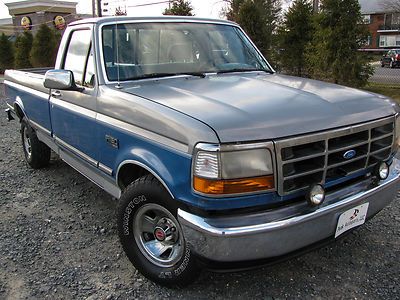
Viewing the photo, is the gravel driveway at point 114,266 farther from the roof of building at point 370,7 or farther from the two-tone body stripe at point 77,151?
the roof of building at point 370,7

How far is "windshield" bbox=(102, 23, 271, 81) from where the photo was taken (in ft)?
11.4

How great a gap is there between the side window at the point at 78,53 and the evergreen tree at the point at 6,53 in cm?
2278

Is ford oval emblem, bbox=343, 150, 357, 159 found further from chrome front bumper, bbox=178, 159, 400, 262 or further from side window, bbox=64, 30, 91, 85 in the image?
side window, bbox=64, 30, 91, 85

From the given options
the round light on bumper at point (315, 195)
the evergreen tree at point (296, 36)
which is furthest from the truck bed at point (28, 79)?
the evergreen tree at point (296, 36)

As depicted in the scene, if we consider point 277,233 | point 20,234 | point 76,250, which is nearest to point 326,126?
point 277,233

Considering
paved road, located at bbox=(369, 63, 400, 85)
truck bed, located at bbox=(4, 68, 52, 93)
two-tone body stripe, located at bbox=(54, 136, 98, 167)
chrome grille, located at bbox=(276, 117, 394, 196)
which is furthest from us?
paved road, located at bbox=(369, 63, 400, 85)

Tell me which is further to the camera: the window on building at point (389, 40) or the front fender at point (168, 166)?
the window on building at point (389, 40)

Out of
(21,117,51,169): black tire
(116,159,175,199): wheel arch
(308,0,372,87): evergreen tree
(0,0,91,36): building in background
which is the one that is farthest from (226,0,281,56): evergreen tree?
(0,0,91,36): building in background

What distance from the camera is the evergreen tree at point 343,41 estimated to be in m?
10.0

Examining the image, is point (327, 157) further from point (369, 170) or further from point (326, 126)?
point (369, 170)

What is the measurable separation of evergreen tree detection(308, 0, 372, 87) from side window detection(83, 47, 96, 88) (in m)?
7.91

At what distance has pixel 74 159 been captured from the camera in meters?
4.11

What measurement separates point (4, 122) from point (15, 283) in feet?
24.0

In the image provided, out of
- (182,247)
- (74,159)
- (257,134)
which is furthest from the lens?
(74,159)
